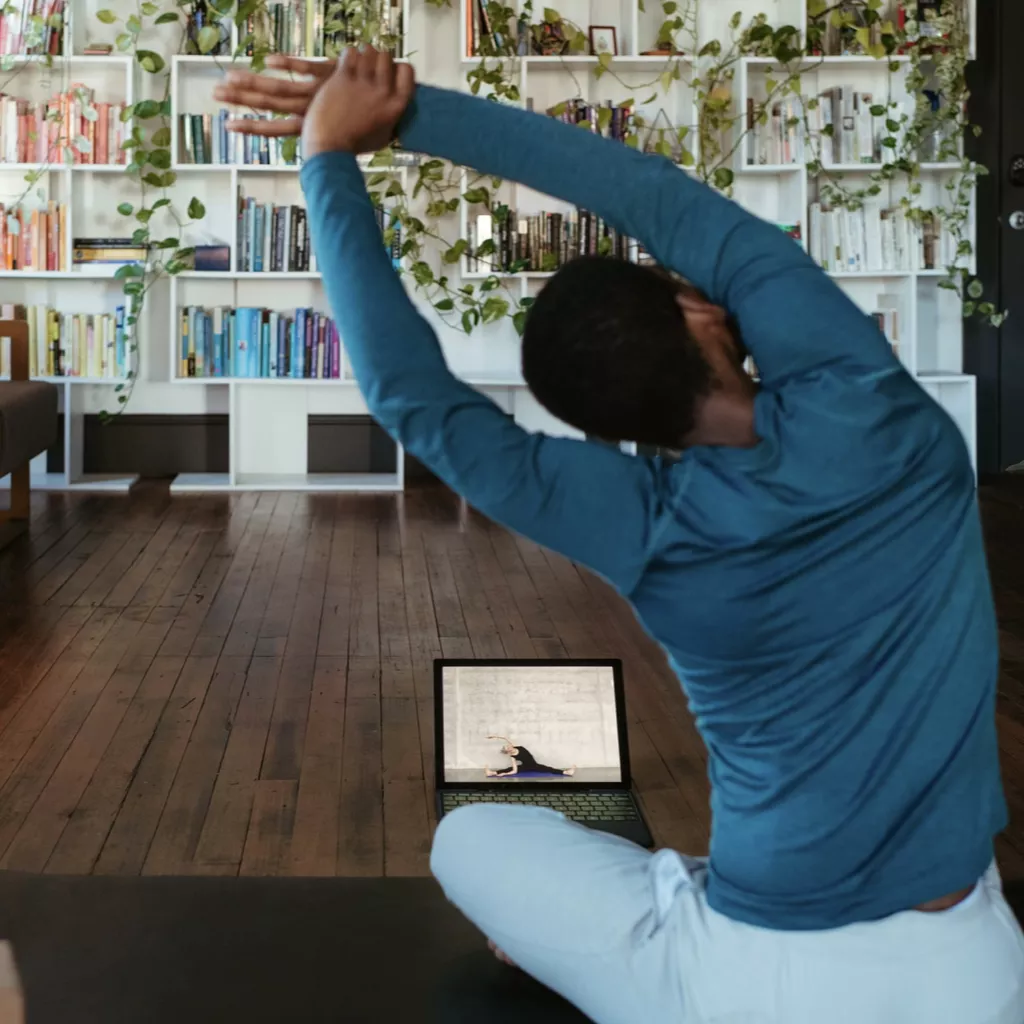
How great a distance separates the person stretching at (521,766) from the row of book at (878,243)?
398cm

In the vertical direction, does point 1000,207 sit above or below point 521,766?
above

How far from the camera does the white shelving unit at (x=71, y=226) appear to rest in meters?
5.73

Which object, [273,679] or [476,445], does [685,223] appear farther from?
[273,679]

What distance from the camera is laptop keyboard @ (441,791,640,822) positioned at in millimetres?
2146

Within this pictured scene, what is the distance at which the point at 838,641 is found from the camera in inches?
40.4

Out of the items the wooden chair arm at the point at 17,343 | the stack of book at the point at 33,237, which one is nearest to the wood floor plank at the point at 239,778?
the wooden chair arm at the point at 17,343

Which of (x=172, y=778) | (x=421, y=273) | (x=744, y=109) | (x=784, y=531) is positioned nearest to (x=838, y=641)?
(x=784, y=531)

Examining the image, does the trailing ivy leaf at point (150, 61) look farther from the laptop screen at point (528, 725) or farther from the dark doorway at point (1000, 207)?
the laptop screen at point (528, 725)

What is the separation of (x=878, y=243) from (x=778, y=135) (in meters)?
0.61

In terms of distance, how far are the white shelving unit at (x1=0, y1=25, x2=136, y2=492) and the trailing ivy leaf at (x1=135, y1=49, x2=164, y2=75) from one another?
0.51 feet

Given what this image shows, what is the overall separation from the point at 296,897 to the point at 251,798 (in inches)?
26.9

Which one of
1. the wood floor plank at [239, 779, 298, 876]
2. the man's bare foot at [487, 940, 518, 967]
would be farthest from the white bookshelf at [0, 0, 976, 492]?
the man's bare foot at [487, 940, 518, 967]

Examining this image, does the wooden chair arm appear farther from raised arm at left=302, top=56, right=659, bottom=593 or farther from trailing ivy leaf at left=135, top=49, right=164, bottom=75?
raised arm at left=302, top=56, right=659, bottom=593

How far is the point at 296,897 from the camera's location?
5.64 ft
